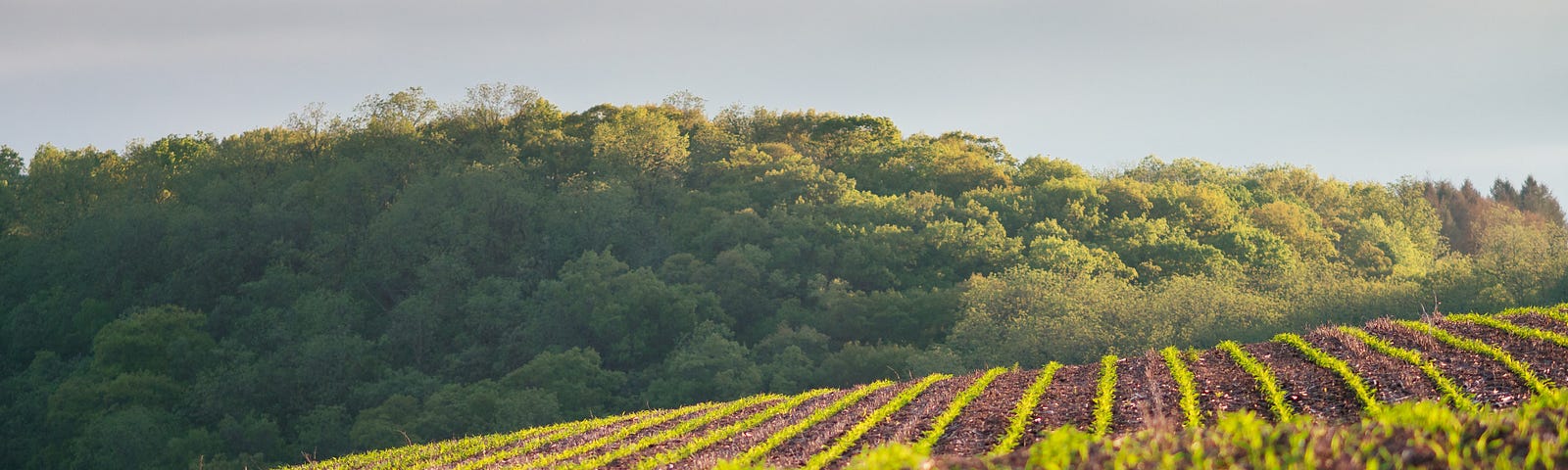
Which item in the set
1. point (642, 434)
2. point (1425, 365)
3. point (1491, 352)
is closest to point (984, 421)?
point (1425, 365)

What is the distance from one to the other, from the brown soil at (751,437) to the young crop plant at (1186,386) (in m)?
5.72

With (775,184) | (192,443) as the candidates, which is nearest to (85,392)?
(192,443)

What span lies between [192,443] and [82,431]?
232 inches

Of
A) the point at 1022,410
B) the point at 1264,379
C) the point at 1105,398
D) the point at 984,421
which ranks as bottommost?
the point at 984,421

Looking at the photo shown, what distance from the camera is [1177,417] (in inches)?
591

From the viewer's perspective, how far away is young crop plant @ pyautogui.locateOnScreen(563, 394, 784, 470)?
17.3m

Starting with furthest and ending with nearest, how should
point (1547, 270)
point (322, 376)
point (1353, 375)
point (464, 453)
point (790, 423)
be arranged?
point (322, 376), point (1547, 270), point (464, 453), point (790, 423), point (1353, 375)

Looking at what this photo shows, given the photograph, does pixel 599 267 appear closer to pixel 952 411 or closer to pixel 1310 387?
pixel 952 411

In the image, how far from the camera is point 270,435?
47.0 m

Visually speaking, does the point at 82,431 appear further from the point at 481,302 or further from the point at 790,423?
the point at 790,423

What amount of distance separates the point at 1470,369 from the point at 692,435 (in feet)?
39.1

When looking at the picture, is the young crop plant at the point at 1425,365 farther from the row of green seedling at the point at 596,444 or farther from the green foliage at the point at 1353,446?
the row of green seedling at the point at 596,444

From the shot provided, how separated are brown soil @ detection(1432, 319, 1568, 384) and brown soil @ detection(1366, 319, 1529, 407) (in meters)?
0.44

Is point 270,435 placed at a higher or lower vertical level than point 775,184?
lower
